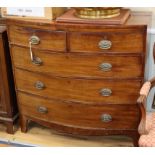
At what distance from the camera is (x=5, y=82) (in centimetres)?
203

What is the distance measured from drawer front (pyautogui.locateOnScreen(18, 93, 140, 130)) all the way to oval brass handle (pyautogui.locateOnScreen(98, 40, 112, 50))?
1.31ft

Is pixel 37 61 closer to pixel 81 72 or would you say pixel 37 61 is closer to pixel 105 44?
pixel 81 72

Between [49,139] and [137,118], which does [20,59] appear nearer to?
[49,139]

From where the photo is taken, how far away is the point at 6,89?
80.8 inches

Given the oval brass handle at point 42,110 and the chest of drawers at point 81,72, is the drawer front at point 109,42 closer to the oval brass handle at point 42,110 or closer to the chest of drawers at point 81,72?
the chest of drawers at point 81,72

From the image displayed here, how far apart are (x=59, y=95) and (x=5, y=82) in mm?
457

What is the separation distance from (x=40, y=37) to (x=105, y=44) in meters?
0.41

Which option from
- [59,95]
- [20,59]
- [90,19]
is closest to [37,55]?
[20,59]

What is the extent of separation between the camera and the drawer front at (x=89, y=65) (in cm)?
164

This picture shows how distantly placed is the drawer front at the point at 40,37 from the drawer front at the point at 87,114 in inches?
15.4

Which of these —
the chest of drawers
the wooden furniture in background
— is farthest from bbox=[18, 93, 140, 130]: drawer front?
the wooden furniture in background

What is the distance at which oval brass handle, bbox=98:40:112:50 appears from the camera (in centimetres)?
159

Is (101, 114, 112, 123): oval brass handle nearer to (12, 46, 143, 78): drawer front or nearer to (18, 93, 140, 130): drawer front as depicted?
(18, 93, 140, 130): drawer front

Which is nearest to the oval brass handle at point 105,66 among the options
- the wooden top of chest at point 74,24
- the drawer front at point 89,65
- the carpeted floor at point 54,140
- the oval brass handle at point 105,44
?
the drawer front at point 89,65
